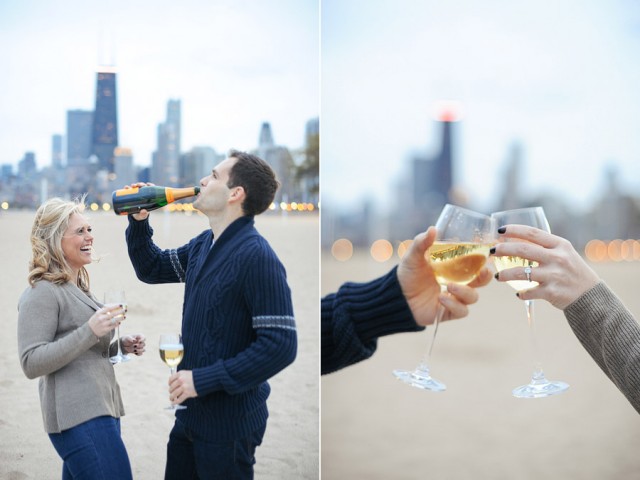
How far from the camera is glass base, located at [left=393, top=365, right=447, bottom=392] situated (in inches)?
58.5

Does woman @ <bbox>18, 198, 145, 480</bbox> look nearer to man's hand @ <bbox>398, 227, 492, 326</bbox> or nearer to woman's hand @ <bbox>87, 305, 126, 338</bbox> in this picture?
woman's hand @ <bbox>87, 305, 126, 338</bbox>

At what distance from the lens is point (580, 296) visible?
132 centimetres

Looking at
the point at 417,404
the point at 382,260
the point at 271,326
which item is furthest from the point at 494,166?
the point at 271,326

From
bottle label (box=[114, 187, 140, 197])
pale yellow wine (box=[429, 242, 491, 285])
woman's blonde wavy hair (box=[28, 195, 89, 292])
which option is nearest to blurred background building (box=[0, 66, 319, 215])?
bottle label (box=[114, 187, 140, 197])

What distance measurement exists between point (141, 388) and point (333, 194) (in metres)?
3.38

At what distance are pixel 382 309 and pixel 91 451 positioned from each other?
3.16ft

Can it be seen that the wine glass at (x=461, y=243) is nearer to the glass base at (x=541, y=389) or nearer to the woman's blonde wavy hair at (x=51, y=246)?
the glass base at (x=541, y=389)

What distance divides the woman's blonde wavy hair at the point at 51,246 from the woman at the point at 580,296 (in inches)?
51.4

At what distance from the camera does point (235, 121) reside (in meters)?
3.41

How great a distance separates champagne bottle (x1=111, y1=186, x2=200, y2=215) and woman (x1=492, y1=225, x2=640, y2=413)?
3.99 feet

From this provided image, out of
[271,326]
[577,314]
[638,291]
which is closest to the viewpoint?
[577,314]

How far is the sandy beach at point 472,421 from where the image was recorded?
518cm

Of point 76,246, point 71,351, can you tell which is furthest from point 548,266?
point 76,246

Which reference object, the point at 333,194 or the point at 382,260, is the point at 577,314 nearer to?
the point at 333,194
